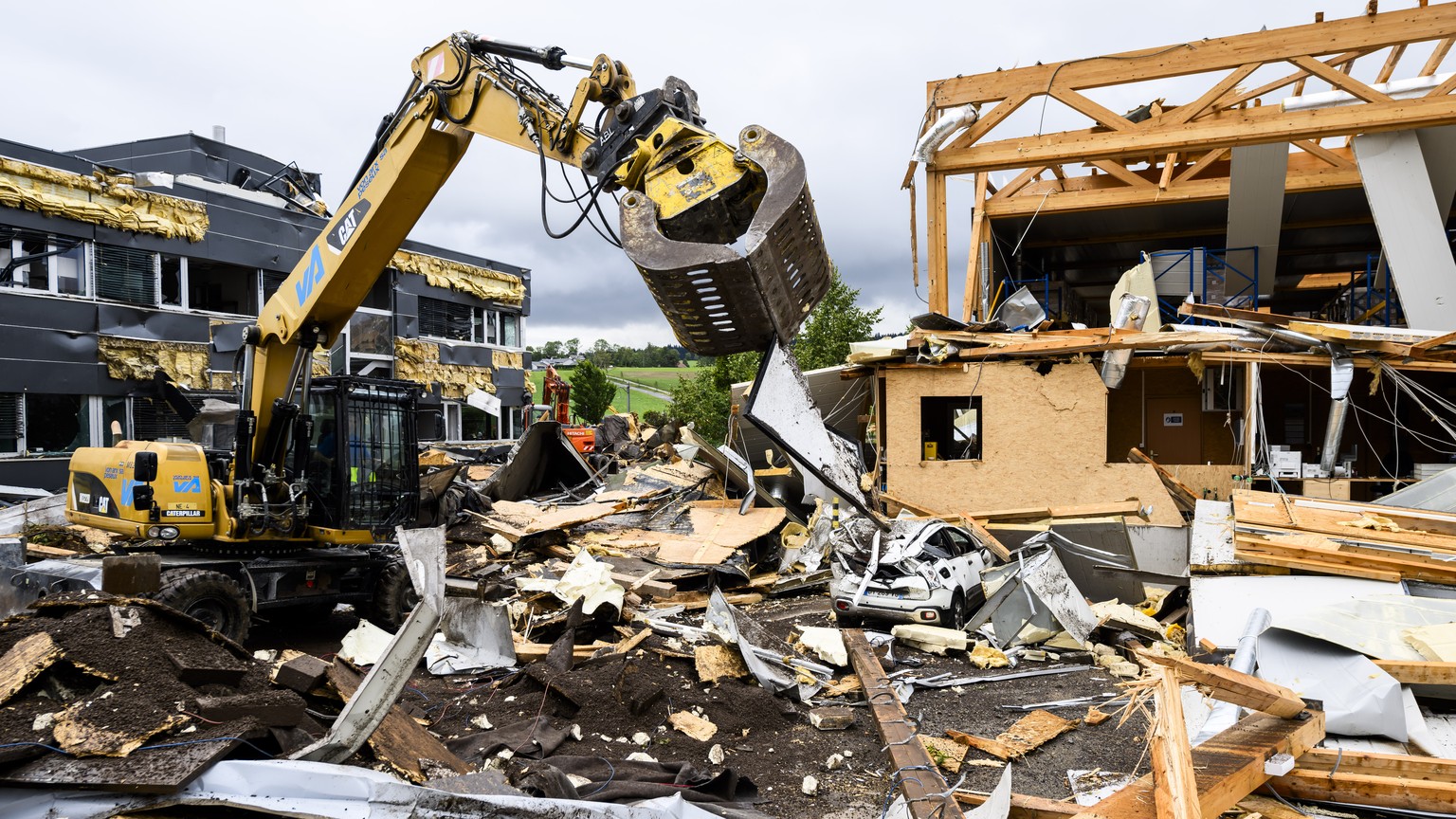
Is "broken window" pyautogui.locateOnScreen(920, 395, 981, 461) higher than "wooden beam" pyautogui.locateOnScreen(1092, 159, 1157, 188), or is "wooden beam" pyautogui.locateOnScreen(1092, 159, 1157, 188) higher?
"wooden beam" pyautogui.locateOnScreen(1092, 159, 1157, 188)

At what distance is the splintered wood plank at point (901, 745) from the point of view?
5480 millimetres

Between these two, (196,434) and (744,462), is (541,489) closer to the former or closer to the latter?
(744,462)

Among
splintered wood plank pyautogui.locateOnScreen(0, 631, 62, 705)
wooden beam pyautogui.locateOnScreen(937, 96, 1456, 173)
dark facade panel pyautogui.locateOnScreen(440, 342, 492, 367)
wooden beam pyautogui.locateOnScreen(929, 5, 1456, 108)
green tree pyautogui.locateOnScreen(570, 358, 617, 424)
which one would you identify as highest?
wooden beam pyautogui.locateOnScreen(929, 5, 1456, 108)

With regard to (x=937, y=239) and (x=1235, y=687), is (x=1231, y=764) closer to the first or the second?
(x=1235, y=687)

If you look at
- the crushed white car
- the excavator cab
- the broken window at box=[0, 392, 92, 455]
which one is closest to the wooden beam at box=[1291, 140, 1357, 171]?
the crushed white car

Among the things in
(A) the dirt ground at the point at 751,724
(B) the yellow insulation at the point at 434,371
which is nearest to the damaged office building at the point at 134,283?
(B) the yellow insulation at the point at 434,371

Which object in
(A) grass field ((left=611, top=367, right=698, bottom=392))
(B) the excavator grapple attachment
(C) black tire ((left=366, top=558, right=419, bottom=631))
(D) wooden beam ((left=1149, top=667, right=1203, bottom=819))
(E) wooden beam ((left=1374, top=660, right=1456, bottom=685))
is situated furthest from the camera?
(A) grass field ((left=611, top=367, right=698, bottom=392))

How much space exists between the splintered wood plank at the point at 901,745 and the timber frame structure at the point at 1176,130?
915cm

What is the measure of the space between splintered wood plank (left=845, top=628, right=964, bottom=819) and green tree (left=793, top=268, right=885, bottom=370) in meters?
23.6

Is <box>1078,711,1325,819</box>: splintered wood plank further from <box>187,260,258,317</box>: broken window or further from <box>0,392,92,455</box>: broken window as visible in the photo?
<box>187,260,258,317</box>: broken window

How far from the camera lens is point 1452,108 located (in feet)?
46.5

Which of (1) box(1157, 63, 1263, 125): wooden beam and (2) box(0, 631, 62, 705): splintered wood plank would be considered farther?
(1) box(1157, 63, 1263, 125): wooden beam

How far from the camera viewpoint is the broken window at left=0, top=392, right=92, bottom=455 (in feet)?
57.2

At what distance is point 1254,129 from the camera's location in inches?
575
